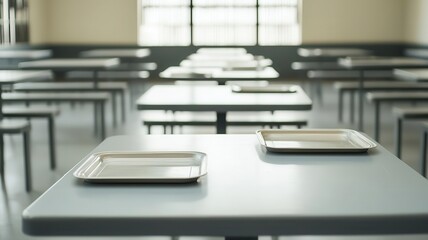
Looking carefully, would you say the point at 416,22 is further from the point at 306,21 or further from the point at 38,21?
the point at 38,21

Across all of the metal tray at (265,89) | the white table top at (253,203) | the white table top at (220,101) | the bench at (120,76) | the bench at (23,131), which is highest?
the metal tray at (265,89)

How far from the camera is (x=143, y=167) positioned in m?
1.47

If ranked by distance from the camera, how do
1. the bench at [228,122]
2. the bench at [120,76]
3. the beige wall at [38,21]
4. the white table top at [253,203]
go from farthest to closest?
the beige wall at [38,21] → the bench at [120,76] → the bench at [228,122] → the white table top at [253,203]

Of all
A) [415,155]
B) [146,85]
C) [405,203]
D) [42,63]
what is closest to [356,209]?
[405,203]

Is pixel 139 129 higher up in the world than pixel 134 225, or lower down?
lower down

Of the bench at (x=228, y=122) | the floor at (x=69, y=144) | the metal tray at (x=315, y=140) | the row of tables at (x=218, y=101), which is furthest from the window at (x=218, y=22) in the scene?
the metal tray at (x=315, y=140)

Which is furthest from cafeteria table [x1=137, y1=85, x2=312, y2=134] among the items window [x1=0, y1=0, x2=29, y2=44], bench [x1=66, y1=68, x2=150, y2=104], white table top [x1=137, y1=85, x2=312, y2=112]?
window [x1=0, y1=0, x2=29, y2=44]

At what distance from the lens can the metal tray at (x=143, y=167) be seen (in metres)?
1.28

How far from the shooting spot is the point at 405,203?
114 centimetres

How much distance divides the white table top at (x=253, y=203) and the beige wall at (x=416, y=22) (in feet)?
30.1

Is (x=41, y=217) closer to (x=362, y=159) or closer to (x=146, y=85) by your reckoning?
(x=362, y=159)

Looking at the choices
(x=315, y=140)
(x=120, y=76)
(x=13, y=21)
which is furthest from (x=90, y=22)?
(x=315, y=140)

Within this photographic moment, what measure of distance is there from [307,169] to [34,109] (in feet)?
11.6

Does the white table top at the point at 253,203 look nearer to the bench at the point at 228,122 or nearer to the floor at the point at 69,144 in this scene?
the floor at the point at 69,144
